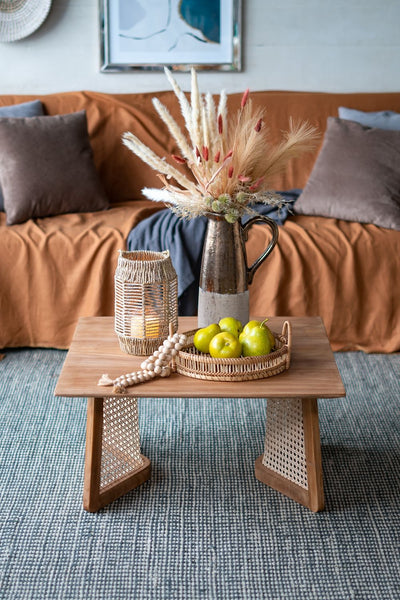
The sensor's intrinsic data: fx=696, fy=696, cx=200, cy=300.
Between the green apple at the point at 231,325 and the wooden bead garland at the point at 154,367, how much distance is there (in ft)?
0.34

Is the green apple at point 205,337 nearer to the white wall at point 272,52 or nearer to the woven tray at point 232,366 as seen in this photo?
the woven tray at point 232,366

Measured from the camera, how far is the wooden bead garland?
1623 mm

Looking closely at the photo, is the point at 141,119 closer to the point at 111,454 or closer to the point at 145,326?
the point at 145,326

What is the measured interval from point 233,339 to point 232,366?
0.21 ft

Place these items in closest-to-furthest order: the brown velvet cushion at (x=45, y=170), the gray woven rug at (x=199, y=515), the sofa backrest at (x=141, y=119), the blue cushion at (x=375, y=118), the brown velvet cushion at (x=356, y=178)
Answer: the gray woven rug at (x=199, y=515) < the brown velvet cushion at (x=356, y=178) < the brown velvet cushion at (x=45, y=170) < the blue cushion at (x=375, y=118) < the sofa backrest at (x=141, y=119)

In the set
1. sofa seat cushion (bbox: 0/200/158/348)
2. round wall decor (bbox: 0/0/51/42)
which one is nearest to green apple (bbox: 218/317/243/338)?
sofa seat cushion (bbox: 0/200/158/348)

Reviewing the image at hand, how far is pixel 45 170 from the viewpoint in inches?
122

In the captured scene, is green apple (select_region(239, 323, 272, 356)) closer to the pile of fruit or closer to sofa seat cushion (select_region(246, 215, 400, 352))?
the pile of fruit

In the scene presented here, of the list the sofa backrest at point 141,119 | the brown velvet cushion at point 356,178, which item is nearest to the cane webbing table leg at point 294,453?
the brown velvet cushion at point 356,178

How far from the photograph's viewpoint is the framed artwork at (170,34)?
3574 mm

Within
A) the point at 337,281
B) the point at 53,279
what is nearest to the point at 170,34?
the point at 53,279

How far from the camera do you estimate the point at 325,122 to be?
3.45m

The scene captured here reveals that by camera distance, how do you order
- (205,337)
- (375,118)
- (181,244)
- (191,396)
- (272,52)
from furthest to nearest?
(272,52)
(375,118)
(181,244)
(205,337)
(191,396)

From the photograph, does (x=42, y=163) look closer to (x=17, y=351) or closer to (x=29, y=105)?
(x=29, y=105)
